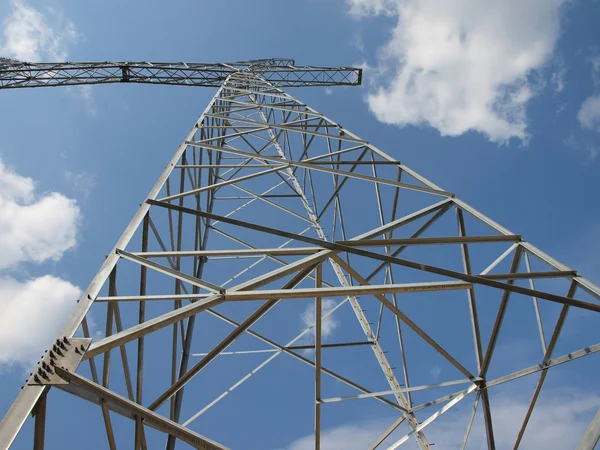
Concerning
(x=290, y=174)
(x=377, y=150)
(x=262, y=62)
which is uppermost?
(x=262, y=62)

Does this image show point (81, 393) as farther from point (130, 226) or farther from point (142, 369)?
point (130, 226)

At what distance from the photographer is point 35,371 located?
3465 millimetres

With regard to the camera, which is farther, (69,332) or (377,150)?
(377,150)

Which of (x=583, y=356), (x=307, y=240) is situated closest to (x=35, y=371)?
(x=307, y=240)

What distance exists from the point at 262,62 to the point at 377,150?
20.5 meters

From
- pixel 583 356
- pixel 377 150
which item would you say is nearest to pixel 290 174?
pixel 377 150

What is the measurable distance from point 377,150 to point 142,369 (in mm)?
5741

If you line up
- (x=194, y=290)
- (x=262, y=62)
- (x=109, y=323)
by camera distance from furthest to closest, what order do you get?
(x=262, y=62)
(x=194, y=290)
(x=109, y=323)

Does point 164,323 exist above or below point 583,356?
below

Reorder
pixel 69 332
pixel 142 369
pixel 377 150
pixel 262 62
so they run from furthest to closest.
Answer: pixel 262 62 → pixel 377 150 → pixel 142 369 → pixel 69 332

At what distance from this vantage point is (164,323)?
13.8 feet

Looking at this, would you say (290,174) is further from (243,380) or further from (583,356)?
(583,356)

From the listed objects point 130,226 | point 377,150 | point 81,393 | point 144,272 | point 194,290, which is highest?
point 377,150

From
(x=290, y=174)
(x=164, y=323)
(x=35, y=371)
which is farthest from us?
(x=290, y=174)
